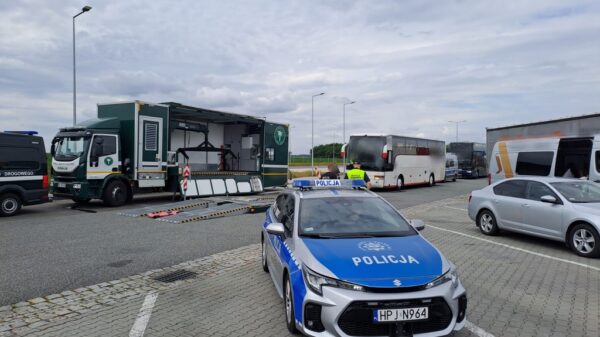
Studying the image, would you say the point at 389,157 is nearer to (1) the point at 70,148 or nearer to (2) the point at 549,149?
(2) the point at 549,149

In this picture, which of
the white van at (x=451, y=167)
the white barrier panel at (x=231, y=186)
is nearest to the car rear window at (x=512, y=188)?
the white barrier panel at (x=231, y=186)

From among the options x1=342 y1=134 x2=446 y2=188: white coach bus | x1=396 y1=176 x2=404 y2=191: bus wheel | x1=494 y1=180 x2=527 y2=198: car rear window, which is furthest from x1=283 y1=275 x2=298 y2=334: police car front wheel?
x1=396 y1=176 x2=404 y2=191: bus wheel

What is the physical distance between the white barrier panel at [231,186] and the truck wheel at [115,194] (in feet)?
13.7

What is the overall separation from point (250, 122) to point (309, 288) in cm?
1657

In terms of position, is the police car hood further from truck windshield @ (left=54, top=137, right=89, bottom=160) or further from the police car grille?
truck windshield @ (left=54, top=137, right=89, bottom=160)

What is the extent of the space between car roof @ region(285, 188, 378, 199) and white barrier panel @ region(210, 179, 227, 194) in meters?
12.0

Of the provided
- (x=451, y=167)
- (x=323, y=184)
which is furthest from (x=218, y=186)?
(x=451, y=167)

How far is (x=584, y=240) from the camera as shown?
7.77m

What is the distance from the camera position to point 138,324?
4516 millimetres

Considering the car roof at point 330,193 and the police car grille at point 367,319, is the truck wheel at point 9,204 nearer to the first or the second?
the car roof at point 330,193

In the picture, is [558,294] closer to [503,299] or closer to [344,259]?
[503,299]

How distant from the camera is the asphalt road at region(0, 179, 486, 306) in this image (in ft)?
20.2

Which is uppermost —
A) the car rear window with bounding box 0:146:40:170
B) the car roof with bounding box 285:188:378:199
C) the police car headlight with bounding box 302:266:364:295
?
the car rear window with bounding box 0:146:40:170

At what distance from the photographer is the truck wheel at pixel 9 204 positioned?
12196mm
